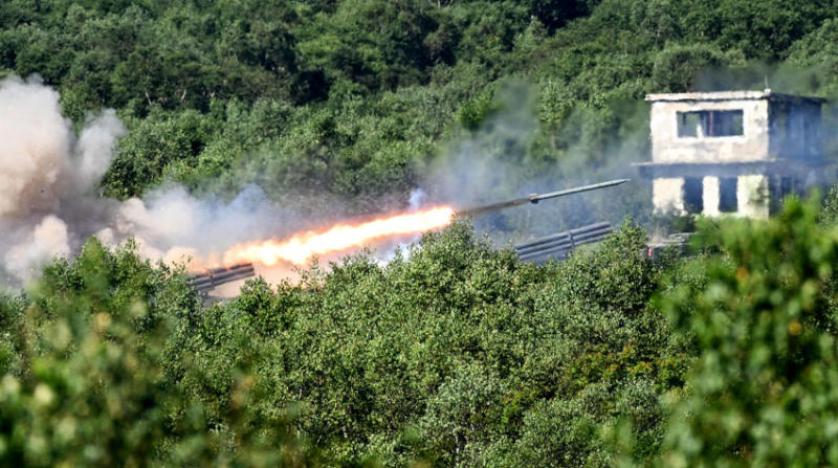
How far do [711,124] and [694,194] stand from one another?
3.79 meters

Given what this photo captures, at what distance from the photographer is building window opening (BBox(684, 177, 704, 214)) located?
3867 inches

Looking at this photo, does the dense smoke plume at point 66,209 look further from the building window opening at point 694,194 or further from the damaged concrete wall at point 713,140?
the damaged concrete wall at point 713,140

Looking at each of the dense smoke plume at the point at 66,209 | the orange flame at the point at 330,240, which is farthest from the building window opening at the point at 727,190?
the dense smoke plume at the point at 66,209

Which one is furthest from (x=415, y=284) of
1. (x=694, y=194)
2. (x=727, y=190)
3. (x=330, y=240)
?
(x=694, y=194)

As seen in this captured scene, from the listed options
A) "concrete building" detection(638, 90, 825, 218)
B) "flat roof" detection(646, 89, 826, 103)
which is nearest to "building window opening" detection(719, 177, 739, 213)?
"concrete building" detection(638, 90, 825, 218)

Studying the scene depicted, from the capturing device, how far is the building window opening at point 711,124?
100m

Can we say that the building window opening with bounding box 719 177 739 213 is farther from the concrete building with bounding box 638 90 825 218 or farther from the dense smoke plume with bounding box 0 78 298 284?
the dense smoke plume with bounding box 0 78 298 284

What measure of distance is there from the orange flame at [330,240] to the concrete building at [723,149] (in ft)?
43.5

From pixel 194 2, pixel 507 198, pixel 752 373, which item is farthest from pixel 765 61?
pixel 752 373

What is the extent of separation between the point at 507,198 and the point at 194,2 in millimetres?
80987

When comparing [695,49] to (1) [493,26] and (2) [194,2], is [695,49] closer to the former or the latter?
(1) [493,26]

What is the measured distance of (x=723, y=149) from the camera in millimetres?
99438

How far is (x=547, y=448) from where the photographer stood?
5075 cm

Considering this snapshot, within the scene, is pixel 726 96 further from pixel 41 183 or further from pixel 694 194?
pixel 41 183
